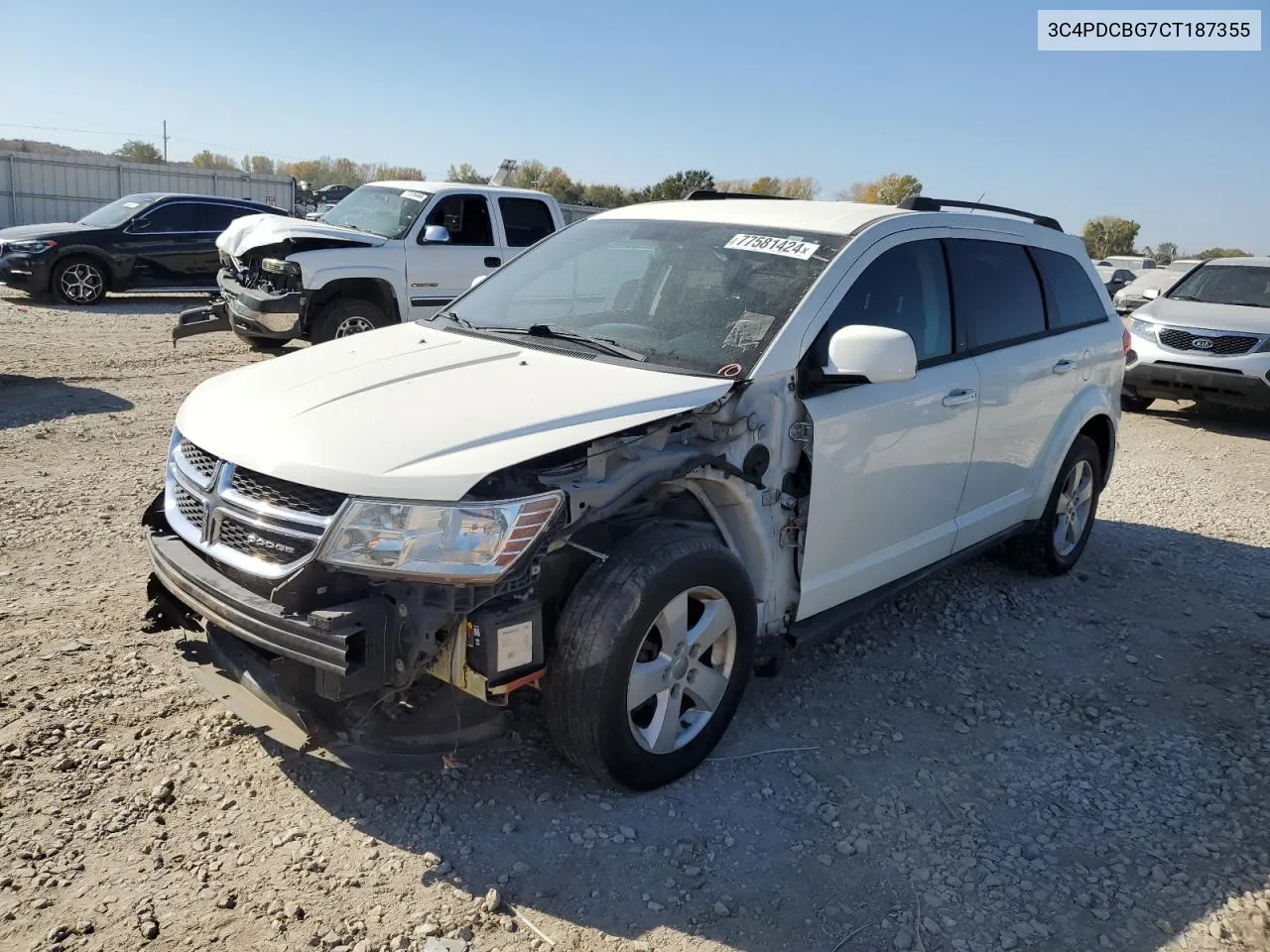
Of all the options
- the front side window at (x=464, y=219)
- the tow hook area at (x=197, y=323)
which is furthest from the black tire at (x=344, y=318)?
the front side window at (x=464, y=219)

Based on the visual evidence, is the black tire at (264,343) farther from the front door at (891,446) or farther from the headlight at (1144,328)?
the headlight at (1144,328)

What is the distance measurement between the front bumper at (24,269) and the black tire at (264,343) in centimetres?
537

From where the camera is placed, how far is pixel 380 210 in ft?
36.5

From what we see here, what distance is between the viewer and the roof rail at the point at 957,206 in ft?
14.8

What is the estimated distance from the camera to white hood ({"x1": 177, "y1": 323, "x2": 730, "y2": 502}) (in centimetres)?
285

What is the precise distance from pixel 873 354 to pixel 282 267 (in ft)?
25.2

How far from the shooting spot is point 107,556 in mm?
5023

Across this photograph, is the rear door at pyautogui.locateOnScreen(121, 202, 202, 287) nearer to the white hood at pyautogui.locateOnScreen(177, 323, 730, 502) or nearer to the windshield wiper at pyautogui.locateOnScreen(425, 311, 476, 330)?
the windshield wiper at pyautogui.locateOnScreen(425, 311, 476, 330)

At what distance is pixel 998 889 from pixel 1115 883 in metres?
0.39

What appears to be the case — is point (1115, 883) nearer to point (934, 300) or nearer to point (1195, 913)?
point (1195, 913)

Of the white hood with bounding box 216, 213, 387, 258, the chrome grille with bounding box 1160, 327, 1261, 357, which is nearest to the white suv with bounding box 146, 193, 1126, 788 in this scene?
the white hood with bounding box 216, 213, 387, 258

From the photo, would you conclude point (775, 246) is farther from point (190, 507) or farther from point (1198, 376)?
point (1198, 376)

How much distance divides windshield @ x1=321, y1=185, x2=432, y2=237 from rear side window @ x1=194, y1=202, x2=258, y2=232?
4618 mm

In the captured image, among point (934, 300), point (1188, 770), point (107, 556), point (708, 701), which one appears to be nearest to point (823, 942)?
point (708, 701)
